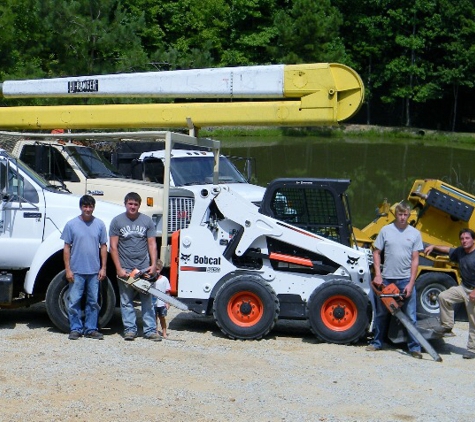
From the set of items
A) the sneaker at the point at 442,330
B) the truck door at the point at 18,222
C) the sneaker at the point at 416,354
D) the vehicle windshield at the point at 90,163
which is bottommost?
the sneaker at the point at 416,354

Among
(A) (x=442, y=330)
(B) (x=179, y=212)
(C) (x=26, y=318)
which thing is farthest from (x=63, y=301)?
(A) (x=442, y=330)

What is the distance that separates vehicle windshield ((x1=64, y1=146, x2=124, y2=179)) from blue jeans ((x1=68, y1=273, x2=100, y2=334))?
13.4 feet

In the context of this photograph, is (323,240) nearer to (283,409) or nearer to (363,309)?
(363,309)

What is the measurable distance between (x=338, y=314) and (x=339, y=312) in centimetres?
3

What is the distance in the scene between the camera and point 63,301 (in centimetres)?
1129

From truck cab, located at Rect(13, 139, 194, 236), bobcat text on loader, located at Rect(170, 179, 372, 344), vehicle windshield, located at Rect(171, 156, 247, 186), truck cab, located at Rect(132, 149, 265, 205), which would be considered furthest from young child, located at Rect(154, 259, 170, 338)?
vehicle windshield, located at Rect(171, 156, 247, 186)

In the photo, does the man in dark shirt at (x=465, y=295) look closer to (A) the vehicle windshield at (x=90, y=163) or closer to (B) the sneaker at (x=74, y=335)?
(B) the sneaker at (x=74, y=335)

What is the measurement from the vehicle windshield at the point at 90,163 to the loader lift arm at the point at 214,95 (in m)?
1.96

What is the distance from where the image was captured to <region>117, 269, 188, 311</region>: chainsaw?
1091 cm

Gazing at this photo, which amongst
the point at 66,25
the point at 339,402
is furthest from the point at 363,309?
the point at 66,25

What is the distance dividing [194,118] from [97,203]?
1734mm

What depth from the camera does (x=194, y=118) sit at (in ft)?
40.2

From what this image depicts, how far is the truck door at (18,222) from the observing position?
37.6 ft

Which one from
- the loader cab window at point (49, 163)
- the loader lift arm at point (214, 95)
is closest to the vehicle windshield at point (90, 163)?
the loader cab window at point (49, 163)
